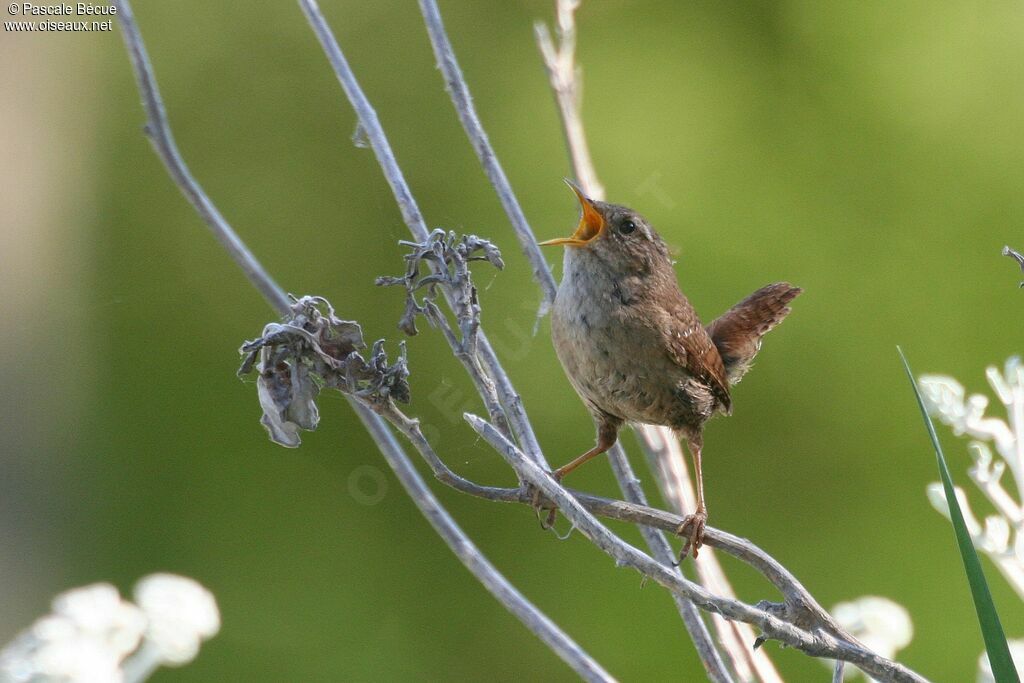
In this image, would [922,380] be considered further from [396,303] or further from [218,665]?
[218,665]

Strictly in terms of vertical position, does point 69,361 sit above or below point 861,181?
above

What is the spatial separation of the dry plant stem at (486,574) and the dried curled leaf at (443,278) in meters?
0.13

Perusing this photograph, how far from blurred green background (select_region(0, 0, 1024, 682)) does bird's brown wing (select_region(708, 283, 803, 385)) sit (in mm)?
1397

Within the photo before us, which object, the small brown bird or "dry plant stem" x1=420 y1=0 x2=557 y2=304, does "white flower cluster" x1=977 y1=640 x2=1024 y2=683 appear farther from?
"dry plant stem" x1=420 y1=0 x2=557 y2=304

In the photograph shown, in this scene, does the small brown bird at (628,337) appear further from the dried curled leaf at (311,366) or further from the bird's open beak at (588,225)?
the dried curled leaf at (311,366)

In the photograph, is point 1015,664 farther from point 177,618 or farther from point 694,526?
point 177,618

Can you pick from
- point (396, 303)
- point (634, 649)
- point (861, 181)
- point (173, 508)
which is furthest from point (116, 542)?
point (861, 181)

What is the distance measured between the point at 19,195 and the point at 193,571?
5.32ft

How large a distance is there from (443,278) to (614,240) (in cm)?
78

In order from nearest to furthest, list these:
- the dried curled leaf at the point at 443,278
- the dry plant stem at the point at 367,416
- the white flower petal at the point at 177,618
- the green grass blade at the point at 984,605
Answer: the green grass blade at the point at 984,605, the white flower petal at the point at 177,618, the dried curled leaf at the point at 443,278, the dry plant stem at the point at 367,416

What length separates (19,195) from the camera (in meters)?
4.29

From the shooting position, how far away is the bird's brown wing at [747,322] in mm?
2133

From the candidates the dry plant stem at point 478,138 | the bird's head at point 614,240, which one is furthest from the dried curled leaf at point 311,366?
the bird's head at point 614,240

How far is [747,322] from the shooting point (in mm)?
2135
